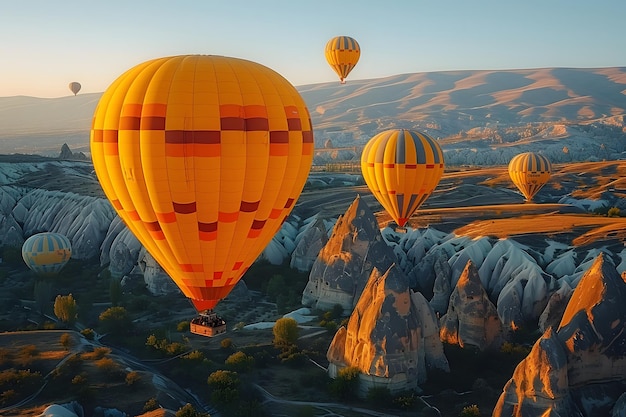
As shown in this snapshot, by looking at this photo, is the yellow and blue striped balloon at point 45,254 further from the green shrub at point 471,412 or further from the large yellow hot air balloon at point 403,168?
the green shrub at point 471,412

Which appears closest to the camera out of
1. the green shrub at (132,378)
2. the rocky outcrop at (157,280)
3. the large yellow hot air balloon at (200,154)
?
the large yellow hot air balloon at (200,154)

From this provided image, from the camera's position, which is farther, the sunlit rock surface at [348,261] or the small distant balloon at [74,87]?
the small distant balloon at [74,87]

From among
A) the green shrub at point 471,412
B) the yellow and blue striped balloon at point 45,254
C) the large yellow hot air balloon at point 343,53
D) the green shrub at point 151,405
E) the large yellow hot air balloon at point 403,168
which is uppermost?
the large yellow hot air balloon at point 343,53

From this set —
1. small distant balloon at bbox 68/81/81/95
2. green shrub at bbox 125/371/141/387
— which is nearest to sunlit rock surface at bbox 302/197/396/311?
green shrub at bbox 125/371/141/387

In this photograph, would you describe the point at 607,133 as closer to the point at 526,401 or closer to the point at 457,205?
the point at 457,205

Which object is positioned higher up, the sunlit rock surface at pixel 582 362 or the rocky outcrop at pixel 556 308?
the sunlit rock surface at pixel 582 362

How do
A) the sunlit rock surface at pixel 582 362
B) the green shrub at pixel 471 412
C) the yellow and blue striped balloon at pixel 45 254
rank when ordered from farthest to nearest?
the yellow and blue striped balloon at pixel 45 254
the green shrub at pixel 471 412
the sunlit rock surface at pixel 582 362

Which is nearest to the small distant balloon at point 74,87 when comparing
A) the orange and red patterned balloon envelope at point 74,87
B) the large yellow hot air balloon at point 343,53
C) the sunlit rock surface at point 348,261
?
the orange and red patterned balloon envelope at point 74,87
